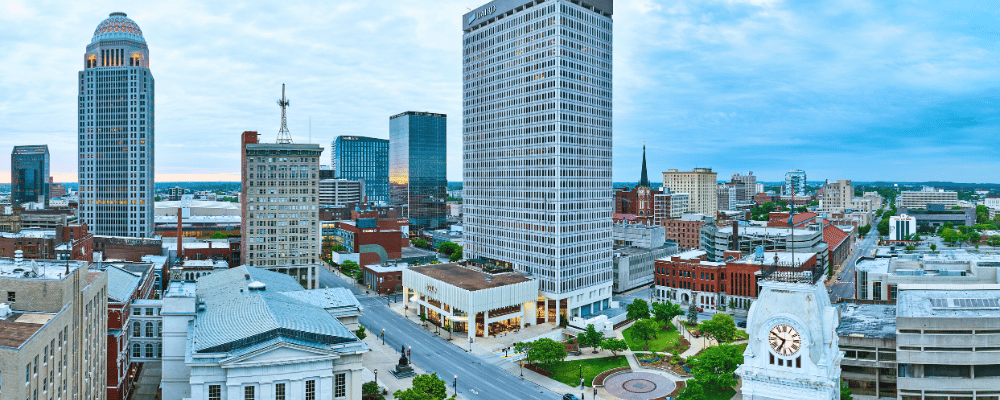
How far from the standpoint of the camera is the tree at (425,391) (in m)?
77.9

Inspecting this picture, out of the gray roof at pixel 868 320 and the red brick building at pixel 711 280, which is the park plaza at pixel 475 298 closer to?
the red brick building at pixel 711 280

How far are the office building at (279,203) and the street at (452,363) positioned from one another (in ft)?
101

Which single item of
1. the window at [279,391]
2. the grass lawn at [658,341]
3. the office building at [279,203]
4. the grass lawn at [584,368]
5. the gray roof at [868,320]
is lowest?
the grass lawn at [584,368]

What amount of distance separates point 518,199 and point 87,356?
94.0 meters

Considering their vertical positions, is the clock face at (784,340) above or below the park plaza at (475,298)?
above

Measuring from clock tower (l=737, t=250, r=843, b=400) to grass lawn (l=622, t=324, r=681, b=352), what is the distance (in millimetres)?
60004

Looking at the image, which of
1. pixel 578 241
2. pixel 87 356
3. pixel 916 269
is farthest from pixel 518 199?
pixel 87 356

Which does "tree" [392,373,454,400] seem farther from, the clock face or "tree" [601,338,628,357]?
the clock face

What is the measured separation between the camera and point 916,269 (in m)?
120

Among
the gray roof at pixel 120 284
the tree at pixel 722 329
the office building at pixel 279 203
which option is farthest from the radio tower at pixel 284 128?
the tree at pixel 722 329

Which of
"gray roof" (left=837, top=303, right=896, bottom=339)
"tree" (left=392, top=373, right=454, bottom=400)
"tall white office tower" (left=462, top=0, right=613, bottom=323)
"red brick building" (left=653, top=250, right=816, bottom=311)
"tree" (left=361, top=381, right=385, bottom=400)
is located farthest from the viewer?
"red brick building" (left=653, top=250, right=816, bottom=311)

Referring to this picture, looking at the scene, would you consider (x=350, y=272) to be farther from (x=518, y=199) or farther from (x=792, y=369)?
(x=792, y=369)

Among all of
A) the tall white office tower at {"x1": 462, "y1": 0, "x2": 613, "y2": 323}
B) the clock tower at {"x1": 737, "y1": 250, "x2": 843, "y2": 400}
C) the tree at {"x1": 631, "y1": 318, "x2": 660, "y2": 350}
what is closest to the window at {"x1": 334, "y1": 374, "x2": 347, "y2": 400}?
the clock tower at {"x1": 737, "y1": 250, "x2": 843, "y2": 400}

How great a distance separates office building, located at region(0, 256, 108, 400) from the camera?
49.3 m
